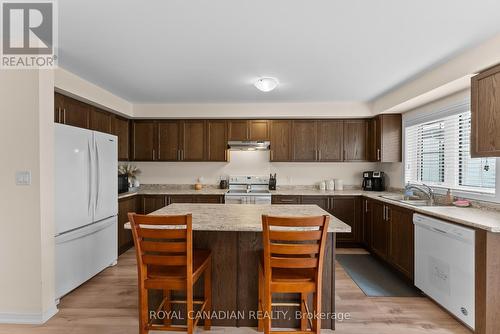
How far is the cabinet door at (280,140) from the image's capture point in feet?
14.9

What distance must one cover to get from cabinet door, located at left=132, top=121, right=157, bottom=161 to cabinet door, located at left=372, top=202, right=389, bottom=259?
12.3ft

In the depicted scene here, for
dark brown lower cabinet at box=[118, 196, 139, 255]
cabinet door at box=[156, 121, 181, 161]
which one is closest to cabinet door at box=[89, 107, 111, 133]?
cabinet door at box=[156, 121, 181, 161]

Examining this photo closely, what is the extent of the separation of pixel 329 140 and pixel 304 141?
0.44 meters

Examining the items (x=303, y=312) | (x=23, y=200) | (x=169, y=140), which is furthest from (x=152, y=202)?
(x=303, y=312)

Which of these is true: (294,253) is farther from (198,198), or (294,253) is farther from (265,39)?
(198,198)

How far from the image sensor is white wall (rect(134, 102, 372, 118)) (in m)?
4.38

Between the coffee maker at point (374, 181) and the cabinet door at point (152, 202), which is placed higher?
the coffee maker at point (374, 181)

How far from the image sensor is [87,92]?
3275mm

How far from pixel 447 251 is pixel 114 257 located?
12.3 ft

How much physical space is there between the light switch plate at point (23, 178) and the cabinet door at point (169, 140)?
7.96ft

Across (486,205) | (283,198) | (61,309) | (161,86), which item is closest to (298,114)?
(283,198)

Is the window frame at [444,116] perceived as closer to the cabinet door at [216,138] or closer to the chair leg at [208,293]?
the chair leg at [208,293]

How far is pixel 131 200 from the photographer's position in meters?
4.12

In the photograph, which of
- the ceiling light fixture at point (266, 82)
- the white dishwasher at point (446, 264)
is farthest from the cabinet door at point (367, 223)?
the ceiling light fixture at point (266, 82)
